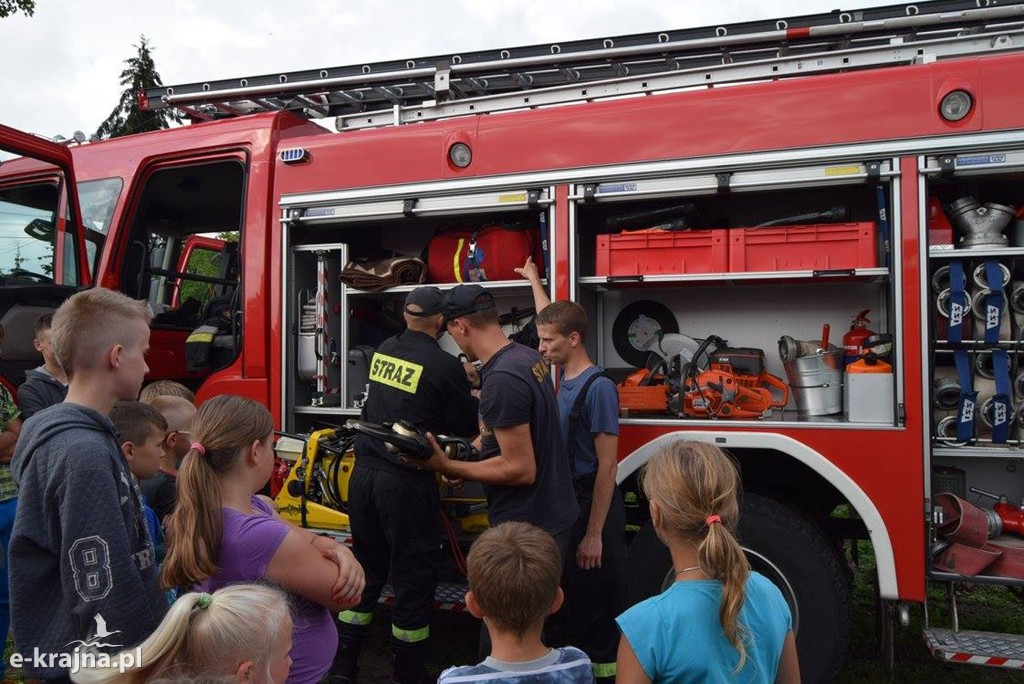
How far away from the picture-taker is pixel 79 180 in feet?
15.5

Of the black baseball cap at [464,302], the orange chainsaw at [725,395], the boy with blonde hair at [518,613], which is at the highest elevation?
the black baseball cap at [464,302]

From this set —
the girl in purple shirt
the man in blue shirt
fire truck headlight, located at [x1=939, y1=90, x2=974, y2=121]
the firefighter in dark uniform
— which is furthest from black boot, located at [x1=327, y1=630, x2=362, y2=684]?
fire truck headlight, located at [x1=939, y1=90, x2=974, y2=121]

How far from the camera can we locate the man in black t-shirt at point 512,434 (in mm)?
2793

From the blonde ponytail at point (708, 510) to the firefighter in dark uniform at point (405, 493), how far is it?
1646 millimetres

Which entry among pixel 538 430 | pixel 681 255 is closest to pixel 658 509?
pixel 538 430

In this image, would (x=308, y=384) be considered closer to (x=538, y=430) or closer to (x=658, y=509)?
(x=538, y=430)

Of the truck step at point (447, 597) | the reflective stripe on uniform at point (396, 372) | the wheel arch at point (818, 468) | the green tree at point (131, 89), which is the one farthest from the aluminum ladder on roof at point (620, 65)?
the green tree at point (131, 89)

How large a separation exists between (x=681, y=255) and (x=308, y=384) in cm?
220

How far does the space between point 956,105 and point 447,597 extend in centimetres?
→ 314

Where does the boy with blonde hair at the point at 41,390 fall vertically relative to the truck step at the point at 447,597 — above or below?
above

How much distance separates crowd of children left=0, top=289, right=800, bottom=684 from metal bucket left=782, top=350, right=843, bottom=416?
179 centimetres

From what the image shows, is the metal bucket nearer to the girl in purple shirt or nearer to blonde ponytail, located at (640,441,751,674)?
blonde ponytail, located at (640,441,751,674)

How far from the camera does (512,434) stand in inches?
110

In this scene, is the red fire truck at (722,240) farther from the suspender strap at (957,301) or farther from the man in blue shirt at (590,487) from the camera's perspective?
the man in blue shirt at (590,487)
